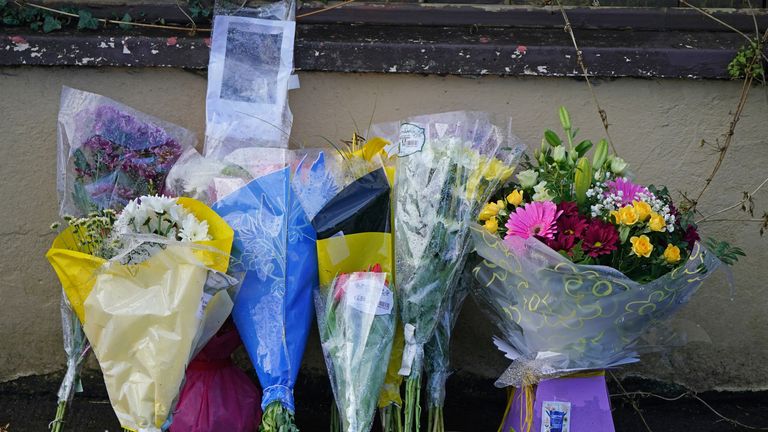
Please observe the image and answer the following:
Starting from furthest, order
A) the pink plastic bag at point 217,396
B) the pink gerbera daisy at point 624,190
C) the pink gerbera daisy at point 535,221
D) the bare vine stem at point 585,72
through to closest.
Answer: the bare vine stem at point 585,72
the pink plastic bag at point 217,396
the pink gerbera daisy at point 624,190
the pink gerbera daisy at point 535,221

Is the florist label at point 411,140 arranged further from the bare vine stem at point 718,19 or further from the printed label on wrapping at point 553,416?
the bare vine stem at point 718,19

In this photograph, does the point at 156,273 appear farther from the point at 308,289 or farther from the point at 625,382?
the point at 625,382

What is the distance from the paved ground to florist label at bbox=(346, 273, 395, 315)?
881 millimetres

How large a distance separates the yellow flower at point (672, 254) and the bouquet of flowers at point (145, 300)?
4.15ft

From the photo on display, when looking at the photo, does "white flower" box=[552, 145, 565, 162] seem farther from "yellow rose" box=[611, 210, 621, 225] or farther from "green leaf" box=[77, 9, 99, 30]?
"green leaf" box=[77, 9, 99, 30]

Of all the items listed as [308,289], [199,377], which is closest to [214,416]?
[199,377]

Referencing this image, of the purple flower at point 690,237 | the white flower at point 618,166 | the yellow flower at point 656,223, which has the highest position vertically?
the white flower at point 618,166

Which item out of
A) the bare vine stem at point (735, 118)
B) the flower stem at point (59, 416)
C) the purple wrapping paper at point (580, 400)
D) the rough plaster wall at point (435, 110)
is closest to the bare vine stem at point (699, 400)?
the rough plaster wall at point (435, 110)

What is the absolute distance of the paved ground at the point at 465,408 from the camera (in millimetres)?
3469

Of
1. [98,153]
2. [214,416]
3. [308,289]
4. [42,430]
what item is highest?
[98,153]

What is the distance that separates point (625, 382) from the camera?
362 centimetres

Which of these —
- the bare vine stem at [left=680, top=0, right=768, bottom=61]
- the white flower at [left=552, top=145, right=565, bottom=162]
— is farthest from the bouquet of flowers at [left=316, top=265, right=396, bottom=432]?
the bare vine stem at [left=680, top=0, right=768, bottom=61]

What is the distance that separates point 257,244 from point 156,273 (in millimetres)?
353

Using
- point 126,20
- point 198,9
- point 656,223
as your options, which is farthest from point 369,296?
point 126,20
